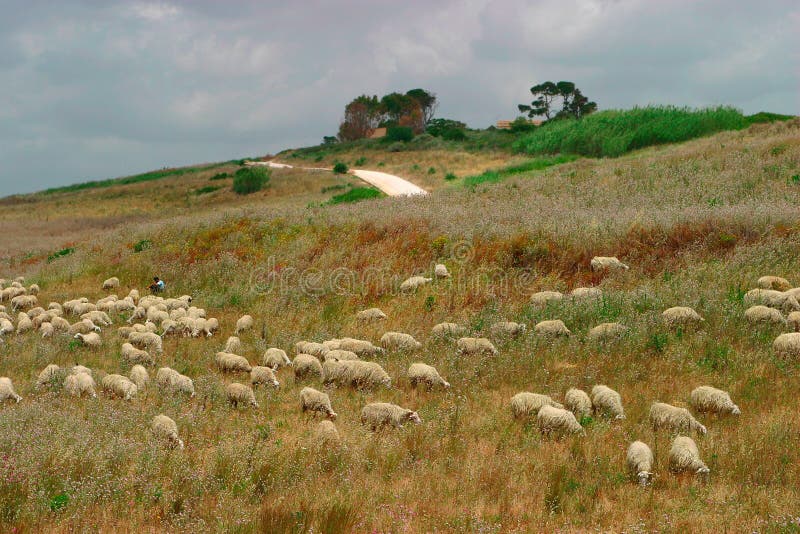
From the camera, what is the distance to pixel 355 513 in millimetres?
5406

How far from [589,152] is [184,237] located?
102ft

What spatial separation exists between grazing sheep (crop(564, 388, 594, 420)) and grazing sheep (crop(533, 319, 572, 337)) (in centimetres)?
248

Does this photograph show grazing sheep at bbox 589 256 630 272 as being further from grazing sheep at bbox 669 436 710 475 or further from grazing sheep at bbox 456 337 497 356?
grazing sheep at bbox 669 436 710 475

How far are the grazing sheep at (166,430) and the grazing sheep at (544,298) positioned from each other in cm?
758

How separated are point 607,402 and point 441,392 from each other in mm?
2278

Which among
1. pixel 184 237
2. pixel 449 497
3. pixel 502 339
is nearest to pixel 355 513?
pixel 449 497

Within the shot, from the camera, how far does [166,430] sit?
6.89m

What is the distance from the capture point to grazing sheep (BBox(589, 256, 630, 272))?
13773mm

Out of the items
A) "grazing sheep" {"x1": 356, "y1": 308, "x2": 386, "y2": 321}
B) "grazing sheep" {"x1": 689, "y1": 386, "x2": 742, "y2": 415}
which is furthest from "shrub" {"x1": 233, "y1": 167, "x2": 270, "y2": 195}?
"grazing sheep" {"x1": 689, "y1": 386, "x2": 742, "y2": 415}

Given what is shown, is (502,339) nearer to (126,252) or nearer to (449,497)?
(449,497)

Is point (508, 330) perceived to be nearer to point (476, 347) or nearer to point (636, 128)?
point (476, 347)

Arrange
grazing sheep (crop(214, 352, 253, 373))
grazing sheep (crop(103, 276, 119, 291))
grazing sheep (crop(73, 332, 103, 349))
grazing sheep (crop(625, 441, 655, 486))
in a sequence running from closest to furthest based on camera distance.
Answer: grazing sheep (crop(625, 441, 655, 486)) < grazing sheep (crop(214, 352, 253, 373)) < grazing sheep (crop(73, 332, 103, 349)) < grazing sheep (crop(103, 276, 119, 291))

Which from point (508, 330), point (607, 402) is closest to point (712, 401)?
point (607, 402)

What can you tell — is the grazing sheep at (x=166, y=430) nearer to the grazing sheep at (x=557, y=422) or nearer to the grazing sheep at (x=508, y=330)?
the grazing sheep at (x=557, y=422)
